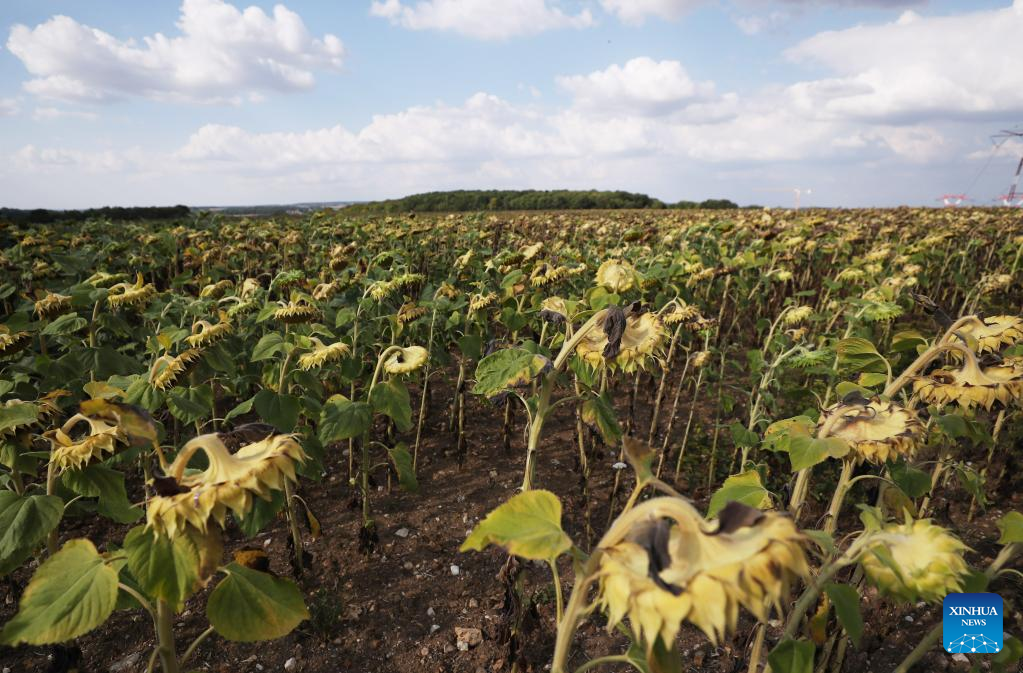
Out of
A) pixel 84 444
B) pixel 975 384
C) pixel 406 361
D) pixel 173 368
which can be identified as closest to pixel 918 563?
pixel 975 384

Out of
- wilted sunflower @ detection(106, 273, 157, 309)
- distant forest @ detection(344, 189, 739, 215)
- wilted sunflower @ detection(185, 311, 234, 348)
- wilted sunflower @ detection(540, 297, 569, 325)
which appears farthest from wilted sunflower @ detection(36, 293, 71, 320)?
distant forest @ detection(344, 189, 739, 215)

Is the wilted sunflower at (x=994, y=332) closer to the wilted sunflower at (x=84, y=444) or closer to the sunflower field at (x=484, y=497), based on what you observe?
the sunflower field at (x=484, y=497)

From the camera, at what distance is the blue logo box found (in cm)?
192

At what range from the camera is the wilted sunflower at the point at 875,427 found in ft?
5.32

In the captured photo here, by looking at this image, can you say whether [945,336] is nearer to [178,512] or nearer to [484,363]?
[484,363]

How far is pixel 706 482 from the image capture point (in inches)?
171

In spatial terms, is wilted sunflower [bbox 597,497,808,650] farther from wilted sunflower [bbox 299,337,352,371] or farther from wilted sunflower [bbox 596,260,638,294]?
wilted sunflower [bbox 596,260,638,294]

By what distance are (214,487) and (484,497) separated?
3.15m

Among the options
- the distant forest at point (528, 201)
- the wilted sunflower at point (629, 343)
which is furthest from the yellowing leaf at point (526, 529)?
the distant forest at point (528, 201)

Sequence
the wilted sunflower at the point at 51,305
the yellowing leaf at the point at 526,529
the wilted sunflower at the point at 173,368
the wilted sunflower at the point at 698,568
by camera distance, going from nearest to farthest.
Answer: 1. the wilted sunflower at the point at 698,568
2. the yellowing leaf at the point at 526,529
3. the wilted sunflower at the point at 173,368
4. the wilted sunflower at the point at 51,305

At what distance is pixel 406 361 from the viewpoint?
8.58ft

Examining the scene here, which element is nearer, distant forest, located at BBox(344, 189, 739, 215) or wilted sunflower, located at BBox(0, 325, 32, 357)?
wilted sunflower, located at BBox(0, 325, 32, 357)

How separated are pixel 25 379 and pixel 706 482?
4567 millimetres

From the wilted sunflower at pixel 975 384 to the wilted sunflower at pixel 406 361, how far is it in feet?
6.56
